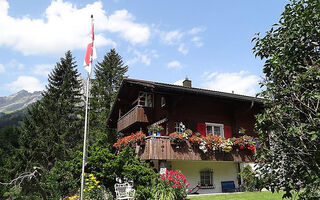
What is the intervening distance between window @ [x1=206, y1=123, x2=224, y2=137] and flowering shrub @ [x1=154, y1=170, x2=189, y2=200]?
5.21m

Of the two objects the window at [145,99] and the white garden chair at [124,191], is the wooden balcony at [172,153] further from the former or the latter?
the window at [145,99]

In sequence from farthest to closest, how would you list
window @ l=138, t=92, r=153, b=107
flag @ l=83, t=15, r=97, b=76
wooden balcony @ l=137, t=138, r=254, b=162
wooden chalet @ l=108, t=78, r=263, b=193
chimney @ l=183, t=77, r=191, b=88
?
chimney @ l=183, t=77, r=191, b=88, window @ l=138, t=92, r=153, b=107, wooden chalet @ l=108, t=78, r=263, b=193, wooden balcony @ l=137, t=138, r=254, b=162, flag @ l=83, t=15, r=97, b=76

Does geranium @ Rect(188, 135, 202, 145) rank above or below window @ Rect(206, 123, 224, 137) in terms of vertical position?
below

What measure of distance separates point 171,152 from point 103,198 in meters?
3.74

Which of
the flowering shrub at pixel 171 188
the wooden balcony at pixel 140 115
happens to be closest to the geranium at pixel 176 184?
the flowering shrub at pixel 171 188

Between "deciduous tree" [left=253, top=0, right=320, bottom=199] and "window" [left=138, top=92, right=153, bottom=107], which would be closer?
"deciduous tree" [left=253, top=0, right=320, bottom=199]

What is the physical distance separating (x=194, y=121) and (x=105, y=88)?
→ 1807 cm

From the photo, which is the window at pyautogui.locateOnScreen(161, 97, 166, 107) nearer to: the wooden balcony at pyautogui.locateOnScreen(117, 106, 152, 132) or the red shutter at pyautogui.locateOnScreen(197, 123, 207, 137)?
the wooden balcony at pyautogui.locateOnScreen(117, 106, 152, 132)

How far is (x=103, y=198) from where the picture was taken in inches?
409

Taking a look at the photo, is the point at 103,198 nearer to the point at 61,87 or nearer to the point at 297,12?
the point at 297,12

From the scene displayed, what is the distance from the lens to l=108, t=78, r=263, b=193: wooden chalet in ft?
41.0

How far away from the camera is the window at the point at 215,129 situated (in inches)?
599

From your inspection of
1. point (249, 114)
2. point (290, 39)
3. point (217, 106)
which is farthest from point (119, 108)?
point (290, 39)

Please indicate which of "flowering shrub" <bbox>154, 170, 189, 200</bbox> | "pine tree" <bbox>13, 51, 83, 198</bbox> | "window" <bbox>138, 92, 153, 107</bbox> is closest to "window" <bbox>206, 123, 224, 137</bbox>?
"window" <bbox>138, 92, 153, 107</bbox>
